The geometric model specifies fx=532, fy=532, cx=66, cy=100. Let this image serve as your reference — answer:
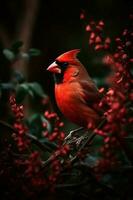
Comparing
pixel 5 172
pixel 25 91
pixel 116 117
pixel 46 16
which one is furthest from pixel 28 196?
pixel 46 16

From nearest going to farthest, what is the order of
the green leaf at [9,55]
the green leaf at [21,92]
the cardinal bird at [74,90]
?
1. the green leaf at [21,92]
2. the green leaf at [9,55]
3. the cardinal bird at [74,90]

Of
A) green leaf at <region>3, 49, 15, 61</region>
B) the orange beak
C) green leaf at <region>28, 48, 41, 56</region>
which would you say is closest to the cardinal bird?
the orange beak

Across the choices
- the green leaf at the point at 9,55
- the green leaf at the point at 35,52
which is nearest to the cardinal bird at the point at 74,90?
the green leaf at the point at 35,52

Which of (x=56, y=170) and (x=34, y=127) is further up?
(x=56, y=170)

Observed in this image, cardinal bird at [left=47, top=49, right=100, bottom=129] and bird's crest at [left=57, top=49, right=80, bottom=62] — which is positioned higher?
bird's crest at [left=57, top=49, right=80, bottom=62]

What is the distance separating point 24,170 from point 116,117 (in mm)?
497

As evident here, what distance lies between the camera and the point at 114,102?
76.5 inches

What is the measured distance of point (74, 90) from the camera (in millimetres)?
3516

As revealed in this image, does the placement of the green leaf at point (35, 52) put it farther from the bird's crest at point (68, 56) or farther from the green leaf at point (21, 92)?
the green leaf at point (21, 92)

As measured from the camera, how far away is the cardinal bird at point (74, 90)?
3.40 m

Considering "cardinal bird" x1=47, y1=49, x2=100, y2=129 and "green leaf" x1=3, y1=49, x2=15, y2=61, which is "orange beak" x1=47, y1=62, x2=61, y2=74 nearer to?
"cardinal bird" x1=47, y1=49, x2=100, y2=129

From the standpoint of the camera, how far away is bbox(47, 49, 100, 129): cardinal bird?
11.2 ft

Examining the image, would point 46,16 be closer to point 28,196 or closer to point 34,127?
point 34,127

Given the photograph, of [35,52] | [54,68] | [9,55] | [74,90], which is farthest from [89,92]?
[9,55]
